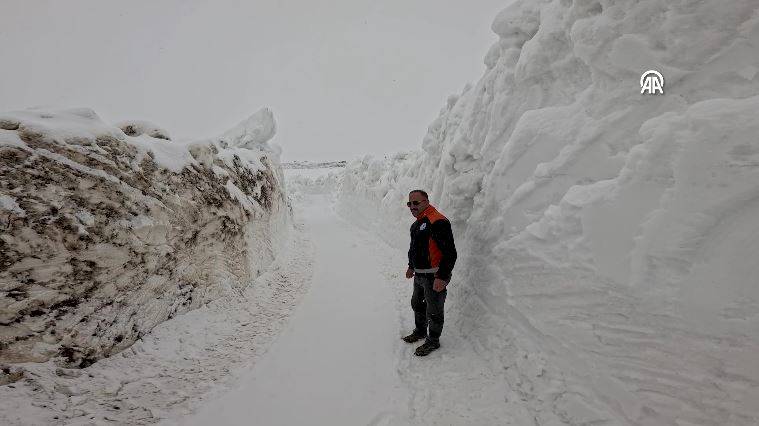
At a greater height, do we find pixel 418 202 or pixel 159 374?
pixel 418 202

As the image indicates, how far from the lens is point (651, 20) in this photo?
298 centimetres

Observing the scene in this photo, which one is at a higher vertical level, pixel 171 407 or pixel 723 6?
pixel 723 6

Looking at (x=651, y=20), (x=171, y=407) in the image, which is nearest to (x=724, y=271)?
(x=651, y=20)

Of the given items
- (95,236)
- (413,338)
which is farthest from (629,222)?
(95,236)

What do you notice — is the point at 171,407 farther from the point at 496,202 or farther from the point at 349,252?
the point at 349,252

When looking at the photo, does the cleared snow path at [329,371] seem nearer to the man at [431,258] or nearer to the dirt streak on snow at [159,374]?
the dirt streak on snow at [159,374]

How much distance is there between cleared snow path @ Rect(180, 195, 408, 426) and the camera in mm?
3502

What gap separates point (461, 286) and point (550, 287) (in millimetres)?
1944

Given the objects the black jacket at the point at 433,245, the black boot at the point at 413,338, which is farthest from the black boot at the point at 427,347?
the black jacket at the point at 433,245

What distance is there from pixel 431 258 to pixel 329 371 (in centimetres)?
195

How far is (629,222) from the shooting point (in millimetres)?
2812

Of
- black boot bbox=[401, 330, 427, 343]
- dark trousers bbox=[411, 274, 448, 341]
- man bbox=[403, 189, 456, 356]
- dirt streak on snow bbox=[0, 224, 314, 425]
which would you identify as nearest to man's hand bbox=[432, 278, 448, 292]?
man bbox=[403, 189, 456, 356]

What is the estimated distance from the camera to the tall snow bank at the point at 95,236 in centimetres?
328

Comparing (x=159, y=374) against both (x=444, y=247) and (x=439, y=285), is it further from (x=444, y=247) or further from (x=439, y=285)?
(x=444, y=247)
